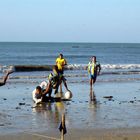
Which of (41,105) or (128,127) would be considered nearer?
(128,127)

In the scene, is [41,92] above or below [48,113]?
above

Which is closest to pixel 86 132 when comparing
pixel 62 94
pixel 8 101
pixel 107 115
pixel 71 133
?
pixel 71 133

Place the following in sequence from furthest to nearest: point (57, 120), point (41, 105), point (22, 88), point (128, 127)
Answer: point (22, 88)
point (41, 105)
point (57, 120)
point (128, 127)

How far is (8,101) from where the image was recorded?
698 inches

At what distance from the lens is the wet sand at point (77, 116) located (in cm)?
1181

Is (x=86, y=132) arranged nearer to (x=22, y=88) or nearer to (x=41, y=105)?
(x=41, y=105)

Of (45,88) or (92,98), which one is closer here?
(45,88)

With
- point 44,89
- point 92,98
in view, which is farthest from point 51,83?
point 92,98

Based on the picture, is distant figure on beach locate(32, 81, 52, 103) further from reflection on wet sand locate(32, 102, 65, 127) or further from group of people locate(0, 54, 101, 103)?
reflection on wet sand locate(32, 102, 65, 127)

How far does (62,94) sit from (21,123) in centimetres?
718

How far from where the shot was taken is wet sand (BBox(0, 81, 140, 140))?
1181cm

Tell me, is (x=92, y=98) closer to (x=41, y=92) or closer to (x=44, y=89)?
(x=44, y=89)

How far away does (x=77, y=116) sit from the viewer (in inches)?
563

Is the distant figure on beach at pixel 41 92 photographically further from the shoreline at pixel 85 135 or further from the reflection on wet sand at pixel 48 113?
the shoreline at pixel 85 135
